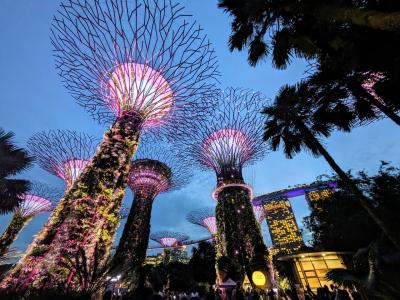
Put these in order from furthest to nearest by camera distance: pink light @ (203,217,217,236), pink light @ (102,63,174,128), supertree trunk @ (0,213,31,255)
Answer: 1. pink light @ (203,217,217,236)
2. supertree trunk @ (0,213,31,255)
3. pink light @ (102,63,174,128)

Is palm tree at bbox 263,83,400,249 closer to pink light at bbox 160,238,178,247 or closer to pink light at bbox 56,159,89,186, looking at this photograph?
pink light at bbox 56,159,89,186

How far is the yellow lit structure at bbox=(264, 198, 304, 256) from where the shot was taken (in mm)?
Result: 105562

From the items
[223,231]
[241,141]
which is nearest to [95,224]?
[223,231]

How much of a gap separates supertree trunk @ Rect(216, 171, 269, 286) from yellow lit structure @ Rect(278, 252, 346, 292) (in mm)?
2457

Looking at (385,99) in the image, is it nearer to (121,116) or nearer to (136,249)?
(121,116)

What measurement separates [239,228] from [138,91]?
1371 cm

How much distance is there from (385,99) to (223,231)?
15394 mm

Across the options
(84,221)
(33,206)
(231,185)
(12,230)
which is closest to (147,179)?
(231,185)

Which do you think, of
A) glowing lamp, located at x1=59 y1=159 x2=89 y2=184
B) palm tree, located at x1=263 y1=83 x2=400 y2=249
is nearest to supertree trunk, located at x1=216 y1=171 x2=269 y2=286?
palm tree, located at x1=263 y1=83 x2=400 y2=249

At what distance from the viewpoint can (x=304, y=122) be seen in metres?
13.0

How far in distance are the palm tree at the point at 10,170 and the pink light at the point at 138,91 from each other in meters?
4.94

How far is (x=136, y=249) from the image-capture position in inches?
845

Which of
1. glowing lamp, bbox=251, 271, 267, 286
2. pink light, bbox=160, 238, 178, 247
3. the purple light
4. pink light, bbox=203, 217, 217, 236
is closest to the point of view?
glowing lamp, bbox=251, 271, 267, 286

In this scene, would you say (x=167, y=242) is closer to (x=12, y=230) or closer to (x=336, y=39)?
(x=12, y=230)
